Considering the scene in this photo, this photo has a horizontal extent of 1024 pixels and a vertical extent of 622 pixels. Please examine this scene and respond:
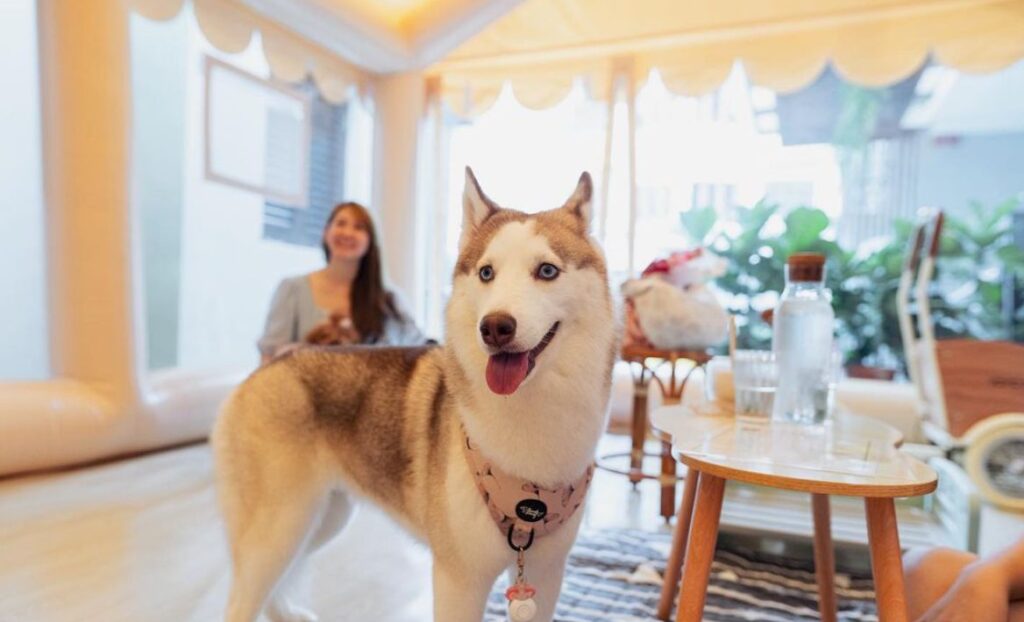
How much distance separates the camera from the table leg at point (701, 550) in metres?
1.12

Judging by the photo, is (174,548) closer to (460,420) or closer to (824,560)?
(460,420)

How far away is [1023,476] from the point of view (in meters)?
2.31

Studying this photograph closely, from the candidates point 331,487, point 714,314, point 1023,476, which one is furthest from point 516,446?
point 1023,476

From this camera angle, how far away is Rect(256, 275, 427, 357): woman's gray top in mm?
2838

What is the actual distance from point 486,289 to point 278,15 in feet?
10.8

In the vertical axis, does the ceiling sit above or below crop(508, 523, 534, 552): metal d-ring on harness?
above

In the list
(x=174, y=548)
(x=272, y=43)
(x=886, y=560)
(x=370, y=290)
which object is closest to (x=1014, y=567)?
(x=886, y=560)

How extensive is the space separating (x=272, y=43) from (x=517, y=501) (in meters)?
3.80

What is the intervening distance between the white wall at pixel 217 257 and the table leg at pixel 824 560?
3.57 meters

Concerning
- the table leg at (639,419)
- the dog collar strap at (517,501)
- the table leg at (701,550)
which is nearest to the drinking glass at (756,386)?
the table leg at (701,550)

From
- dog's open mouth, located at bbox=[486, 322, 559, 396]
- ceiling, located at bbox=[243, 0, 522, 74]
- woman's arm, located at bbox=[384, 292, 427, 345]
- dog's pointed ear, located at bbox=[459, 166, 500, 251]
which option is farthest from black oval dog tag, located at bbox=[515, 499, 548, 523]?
ceiling, located at bbox=[243, 0, 522, 74]

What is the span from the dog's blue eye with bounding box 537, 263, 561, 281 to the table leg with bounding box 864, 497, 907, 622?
2.24 ft

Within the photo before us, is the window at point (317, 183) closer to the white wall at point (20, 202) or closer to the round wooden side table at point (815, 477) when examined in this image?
the white wall at point (20, 202)

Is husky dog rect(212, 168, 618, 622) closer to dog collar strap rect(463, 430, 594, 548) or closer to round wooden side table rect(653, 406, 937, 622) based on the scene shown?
dog collar strap rect(463, 430, 594, 548)
